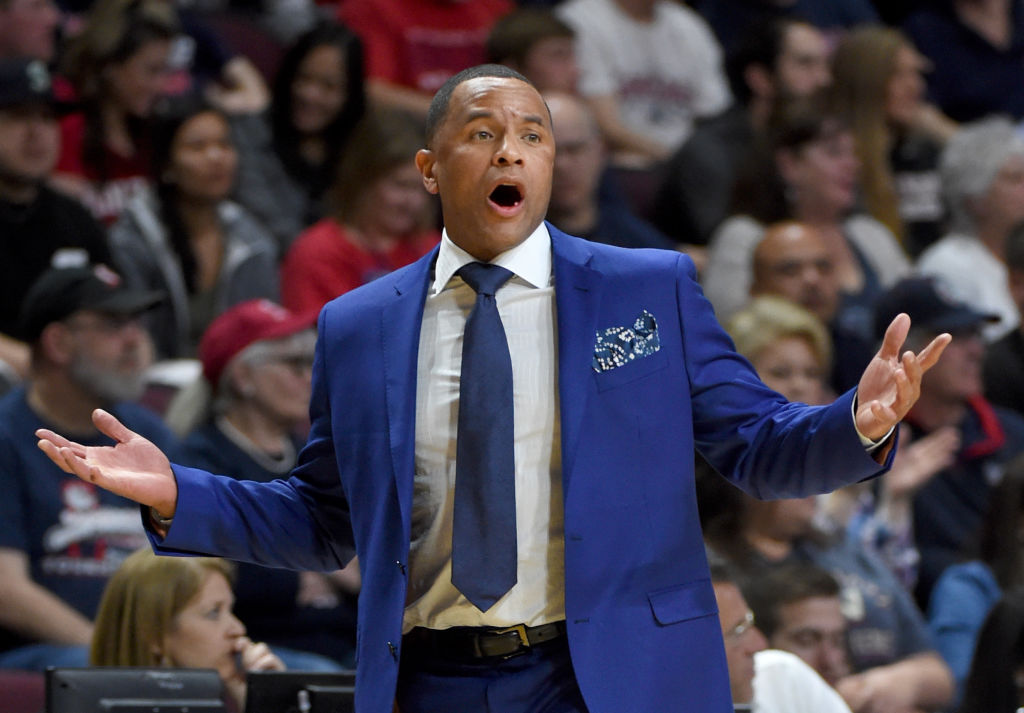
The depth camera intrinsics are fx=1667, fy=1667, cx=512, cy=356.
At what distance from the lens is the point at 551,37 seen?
7.04 meters

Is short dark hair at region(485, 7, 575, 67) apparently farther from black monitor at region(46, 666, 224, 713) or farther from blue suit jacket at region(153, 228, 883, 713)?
blue suit jacket at region(153, 228, 883, 713)

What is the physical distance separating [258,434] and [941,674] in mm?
2193

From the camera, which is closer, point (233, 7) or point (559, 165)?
point (559, 165)

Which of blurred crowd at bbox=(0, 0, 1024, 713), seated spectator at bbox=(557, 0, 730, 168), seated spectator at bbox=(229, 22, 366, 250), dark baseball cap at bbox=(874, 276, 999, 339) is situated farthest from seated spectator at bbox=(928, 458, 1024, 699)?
seated spectator at bbox=(229, 22, 366, 250)

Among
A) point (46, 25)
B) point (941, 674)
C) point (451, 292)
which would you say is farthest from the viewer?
point (46, 25)

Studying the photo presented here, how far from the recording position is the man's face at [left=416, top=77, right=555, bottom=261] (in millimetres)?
2525

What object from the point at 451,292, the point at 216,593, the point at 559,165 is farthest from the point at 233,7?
the point at 451,292

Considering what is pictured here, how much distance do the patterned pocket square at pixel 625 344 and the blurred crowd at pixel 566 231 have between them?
1411 millimetres

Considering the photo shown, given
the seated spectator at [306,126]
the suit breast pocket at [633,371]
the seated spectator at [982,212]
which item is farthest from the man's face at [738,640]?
the seated spectator at [982,212]

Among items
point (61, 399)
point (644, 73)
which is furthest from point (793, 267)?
point (61, 399)

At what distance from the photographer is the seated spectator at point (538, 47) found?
7031mm

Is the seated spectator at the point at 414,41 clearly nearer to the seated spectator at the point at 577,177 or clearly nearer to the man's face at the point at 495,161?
the seated spectator at the point at 577,177

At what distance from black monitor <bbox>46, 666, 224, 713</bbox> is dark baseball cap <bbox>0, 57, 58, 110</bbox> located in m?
3.20

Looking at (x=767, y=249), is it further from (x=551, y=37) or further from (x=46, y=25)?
(x=46, y=25)
